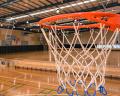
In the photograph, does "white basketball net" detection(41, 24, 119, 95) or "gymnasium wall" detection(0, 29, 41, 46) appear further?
"gymnasium wall" detection(0, 29, 41, 46)

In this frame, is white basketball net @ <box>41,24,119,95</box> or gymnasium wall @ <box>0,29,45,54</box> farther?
gymnasium wall @ <box>0,29,45,54</box>

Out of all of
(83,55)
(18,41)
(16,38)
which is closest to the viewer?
(83,55)

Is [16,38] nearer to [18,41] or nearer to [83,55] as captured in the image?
[18,41]

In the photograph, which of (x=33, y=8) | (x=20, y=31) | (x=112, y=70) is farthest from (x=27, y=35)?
(x=112, y=70)

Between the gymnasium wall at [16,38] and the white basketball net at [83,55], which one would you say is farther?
the gymnasium wall at [16,38]

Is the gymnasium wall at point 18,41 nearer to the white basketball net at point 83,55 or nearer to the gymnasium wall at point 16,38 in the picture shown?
the gymnasium wall at point 16,38

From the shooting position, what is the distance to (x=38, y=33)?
2623 centimetres

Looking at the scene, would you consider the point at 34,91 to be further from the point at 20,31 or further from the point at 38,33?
the point at 38,33

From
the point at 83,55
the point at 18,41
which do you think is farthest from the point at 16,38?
the point at 83,55

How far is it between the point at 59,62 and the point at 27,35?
20068 mm

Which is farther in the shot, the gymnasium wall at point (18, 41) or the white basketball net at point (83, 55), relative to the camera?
the gymnasium wall at point (18, 41)

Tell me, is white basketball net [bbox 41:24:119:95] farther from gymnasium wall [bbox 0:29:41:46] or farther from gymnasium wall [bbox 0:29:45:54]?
gymnasium wall [bbox 0:29:41:46]

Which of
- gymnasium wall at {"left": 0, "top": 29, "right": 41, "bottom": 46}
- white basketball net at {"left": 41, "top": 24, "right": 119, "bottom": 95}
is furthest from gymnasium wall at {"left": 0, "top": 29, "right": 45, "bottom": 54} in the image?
white basketball net at {"left": 41, "top": 24, "right": 119, "bottom": 95}

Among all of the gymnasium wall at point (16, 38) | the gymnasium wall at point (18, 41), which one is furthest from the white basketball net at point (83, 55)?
the gymnasium wall at point (16, 38)
